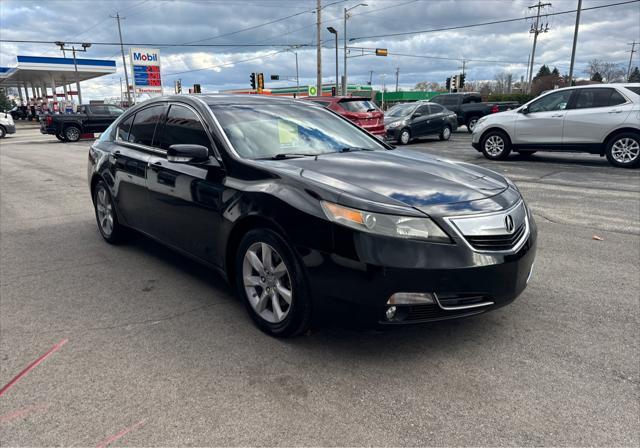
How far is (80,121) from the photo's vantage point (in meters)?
23.8

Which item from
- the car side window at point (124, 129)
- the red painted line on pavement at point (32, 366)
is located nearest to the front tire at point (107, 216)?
the car side window at point (124, 129)

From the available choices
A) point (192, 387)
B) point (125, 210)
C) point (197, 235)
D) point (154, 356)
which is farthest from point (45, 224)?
point (192, 387)

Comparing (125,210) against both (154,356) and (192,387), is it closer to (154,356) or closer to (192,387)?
(154,356)

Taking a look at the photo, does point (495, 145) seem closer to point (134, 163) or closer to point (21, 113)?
point (134, 163)

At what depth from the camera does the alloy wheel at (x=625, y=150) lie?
1036 cm

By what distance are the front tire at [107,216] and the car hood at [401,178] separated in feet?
8.89

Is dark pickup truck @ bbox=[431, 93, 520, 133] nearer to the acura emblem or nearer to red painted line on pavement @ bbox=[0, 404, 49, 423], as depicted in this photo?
the acura emblem

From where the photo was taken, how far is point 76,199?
8336mm

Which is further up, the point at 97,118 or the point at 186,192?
the point at 186,192

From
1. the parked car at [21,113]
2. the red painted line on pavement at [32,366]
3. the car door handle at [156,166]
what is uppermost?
the car door handle at [156,166]

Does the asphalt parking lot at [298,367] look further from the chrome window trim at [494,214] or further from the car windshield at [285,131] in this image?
the car windshield at [285,131]

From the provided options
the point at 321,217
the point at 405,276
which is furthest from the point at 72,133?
the point at 405,276

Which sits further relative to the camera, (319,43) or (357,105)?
(319,43)

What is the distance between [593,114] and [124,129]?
9.71 meters
